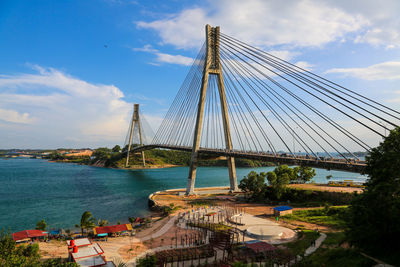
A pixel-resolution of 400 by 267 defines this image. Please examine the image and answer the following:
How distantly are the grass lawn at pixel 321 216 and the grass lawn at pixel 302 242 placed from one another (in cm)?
381

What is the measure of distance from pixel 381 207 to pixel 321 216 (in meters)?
17.5

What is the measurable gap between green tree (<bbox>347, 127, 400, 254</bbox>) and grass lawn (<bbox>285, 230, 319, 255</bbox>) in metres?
5.87

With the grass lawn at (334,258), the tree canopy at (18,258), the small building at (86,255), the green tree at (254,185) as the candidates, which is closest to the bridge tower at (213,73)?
the green tree at (254,185)

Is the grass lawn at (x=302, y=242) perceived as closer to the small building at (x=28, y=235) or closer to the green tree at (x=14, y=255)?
the green tree at (x=14, y=255)

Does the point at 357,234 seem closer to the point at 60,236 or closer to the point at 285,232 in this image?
the point at 285,232

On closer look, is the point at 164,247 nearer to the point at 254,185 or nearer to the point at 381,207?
the point at 381,207

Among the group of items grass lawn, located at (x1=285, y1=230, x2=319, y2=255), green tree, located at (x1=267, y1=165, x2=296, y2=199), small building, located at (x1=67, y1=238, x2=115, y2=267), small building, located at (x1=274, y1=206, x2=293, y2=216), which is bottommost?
small building, located at (x1=67, y1=238, x2=115, y2=267)

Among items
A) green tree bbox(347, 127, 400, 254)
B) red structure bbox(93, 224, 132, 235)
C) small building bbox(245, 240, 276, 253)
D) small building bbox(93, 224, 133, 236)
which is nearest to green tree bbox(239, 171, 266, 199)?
small building bbox(245, 240, 276, 253)

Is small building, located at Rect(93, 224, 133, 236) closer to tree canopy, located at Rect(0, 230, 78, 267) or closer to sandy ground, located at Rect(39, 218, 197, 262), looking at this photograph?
sandy ground, located at Rect(39, 218, 197, 262)

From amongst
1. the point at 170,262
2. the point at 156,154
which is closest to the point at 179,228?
the point at 170,262

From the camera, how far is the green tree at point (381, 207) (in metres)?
13.3

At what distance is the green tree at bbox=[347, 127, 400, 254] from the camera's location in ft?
43.5

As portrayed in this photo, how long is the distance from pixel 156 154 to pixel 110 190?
3639 inches

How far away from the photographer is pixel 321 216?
96.6ft
